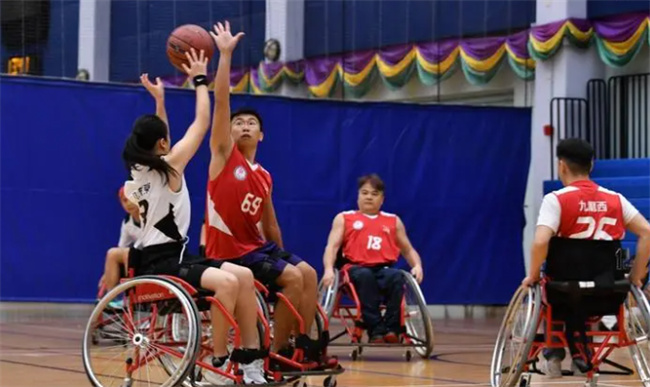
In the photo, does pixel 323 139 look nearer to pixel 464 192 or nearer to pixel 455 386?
pixel 464 192

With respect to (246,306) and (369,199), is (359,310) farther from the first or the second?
(246,306)

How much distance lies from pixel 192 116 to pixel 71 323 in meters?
2.02

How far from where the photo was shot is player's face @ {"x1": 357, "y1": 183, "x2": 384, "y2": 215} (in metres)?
8.76

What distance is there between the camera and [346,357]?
28.6 ft

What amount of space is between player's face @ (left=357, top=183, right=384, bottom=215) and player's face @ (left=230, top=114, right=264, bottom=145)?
A: 2929mm

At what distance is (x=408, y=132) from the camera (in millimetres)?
12391

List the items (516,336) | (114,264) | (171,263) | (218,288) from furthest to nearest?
1. (114,264)
2. (516,336)
3. (171,263)
4. (218,288)

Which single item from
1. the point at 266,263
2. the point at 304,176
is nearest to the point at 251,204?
the point at 266,263

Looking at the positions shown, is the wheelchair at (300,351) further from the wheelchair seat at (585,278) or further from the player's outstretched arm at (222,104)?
the wheelchair seat at (585,278)

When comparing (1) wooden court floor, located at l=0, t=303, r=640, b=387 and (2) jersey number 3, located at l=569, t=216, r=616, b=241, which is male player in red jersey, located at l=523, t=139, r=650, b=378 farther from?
(1) wooden court floor, located at l=0, t=303, r=640, b=387

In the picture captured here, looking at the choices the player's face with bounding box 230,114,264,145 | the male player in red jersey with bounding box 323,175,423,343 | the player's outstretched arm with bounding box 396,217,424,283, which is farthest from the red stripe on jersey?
the player's outstretched arm with bounding box 396,217,424,283

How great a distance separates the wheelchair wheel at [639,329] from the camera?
564 cm

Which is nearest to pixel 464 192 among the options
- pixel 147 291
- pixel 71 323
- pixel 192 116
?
pixel 192 116

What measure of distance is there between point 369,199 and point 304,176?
10.7 ft
